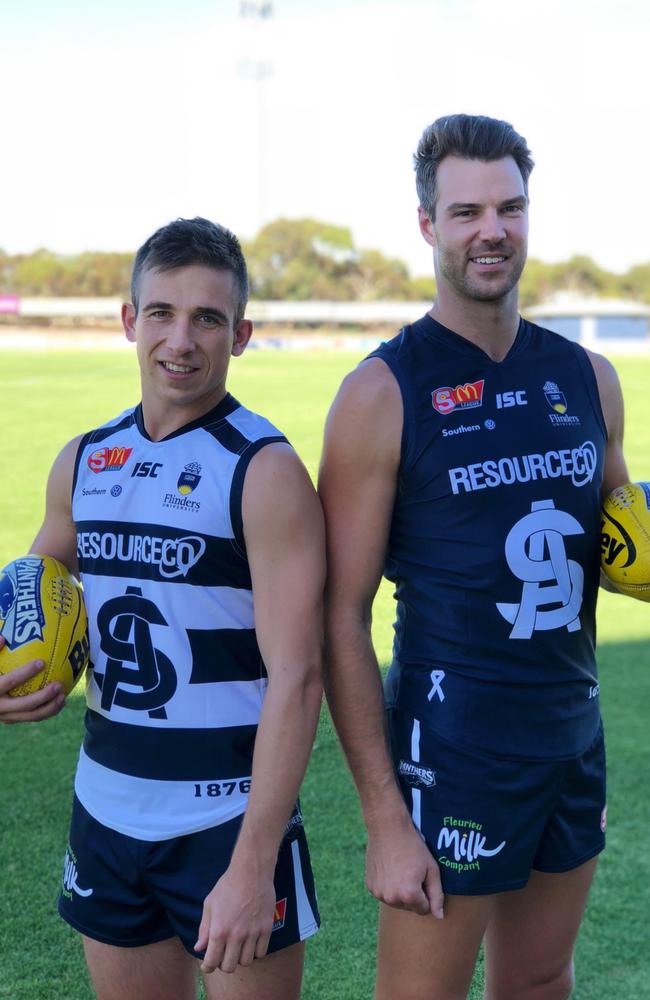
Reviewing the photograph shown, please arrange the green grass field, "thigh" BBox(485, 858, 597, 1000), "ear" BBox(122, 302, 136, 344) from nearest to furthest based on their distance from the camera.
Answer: "ear" BBox(122, 302, 136, 344) → "thigh" BBox(485, 858, 597, 1000) → the green grass field

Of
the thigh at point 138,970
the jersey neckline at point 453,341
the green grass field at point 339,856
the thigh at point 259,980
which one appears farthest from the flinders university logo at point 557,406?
the green grass field at point 339,856

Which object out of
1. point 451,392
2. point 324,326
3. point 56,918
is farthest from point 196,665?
point 324,326

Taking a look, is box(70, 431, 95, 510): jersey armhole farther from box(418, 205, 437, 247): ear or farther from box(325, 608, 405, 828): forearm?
box(418, 205, 437, 247): ear

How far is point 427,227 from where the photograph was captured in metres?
2.32

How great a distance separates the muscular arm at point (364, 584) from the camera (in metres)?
2.13

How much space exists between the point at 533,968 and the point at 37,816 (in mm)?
2259

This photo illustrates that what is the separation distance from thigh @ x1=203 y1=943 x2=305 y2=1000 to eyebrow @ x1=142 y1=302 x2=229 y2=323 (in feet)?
3.99

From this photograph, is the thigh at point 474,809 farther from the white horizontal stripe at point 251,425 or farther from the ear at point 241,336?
the ear at point 241,336

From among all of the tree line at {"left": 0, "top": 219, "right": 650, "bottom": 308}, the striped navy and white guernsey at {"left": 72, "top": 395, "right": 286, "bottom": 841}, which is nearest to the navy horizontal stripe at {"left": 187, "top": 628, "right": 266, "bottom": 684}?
the striped navy and white guernsey at {"left": 72, "top": 395, "right": 286, "bottom": 841}

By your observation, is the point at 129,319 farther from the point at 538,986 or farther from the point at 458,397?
the point at 538,986

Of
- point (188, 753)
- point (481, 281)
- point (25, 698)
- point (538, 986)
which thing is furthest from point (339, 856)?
point (481, 281)

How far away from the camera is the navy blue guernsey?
2164 mm

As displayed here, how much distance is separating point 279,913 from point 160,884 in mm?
230

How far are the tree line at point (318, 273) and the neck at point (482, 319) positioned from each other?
77.3 meters
